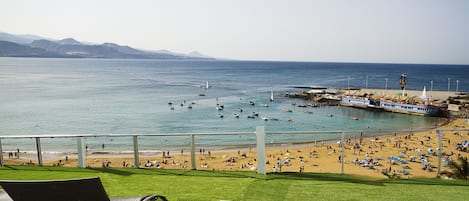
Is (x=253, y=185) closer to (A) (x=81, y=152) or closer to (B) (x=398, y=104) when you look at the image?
(A) (x=81, y=152)

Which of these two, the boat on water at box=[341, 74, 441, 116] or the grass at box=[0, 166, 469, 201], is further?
the boat on water at box=[341, 74, 441, 116]

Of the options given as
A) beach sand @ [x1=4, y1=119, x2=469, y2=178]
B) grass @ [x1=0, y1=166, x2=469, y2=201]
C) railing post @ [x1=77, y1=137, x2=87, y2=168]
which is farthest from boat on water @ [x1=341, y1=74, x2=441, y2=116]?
railing post @ [x1=77, y1=137, x2=87, y2=168]

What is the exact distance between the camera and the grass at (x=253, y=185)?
4.70m

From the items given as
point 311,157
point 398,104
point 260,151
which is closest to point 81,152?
point 260,151

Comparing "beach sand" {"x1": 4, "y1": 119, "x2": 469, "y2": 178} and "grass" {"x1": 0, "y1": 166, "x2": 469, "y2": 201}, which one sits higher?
"grass" {"x1": 0, "y1": 166, "x2": 469, "y2": 201}

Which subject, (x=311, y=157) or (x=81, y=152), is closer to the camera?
(x=81, y=152)

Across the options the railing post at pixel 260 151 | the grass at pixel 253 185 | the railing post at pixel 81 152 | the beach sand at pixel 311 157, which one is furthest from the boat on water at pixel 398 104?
the railing post at pixel 81 152

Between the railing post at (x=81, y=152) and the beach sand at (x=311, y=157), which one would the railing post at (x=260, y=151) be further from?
the beach sand at (x=311, y=157)

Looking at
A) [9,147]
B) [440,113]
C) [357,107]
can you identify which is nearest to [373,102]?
[357,107]

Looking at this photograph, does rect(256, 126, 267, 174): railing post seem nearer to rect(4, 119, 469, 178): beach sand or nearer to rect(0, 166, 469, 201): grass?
rect(0, 166, 469, 201): grass

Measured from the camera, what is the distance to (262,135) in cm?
581

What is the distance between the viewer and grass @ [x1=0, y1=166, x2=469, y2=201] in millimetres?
4703

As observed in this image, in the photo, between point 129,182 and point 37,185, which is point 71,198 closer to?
point 37,185

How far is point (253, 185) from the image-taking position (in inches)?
201
